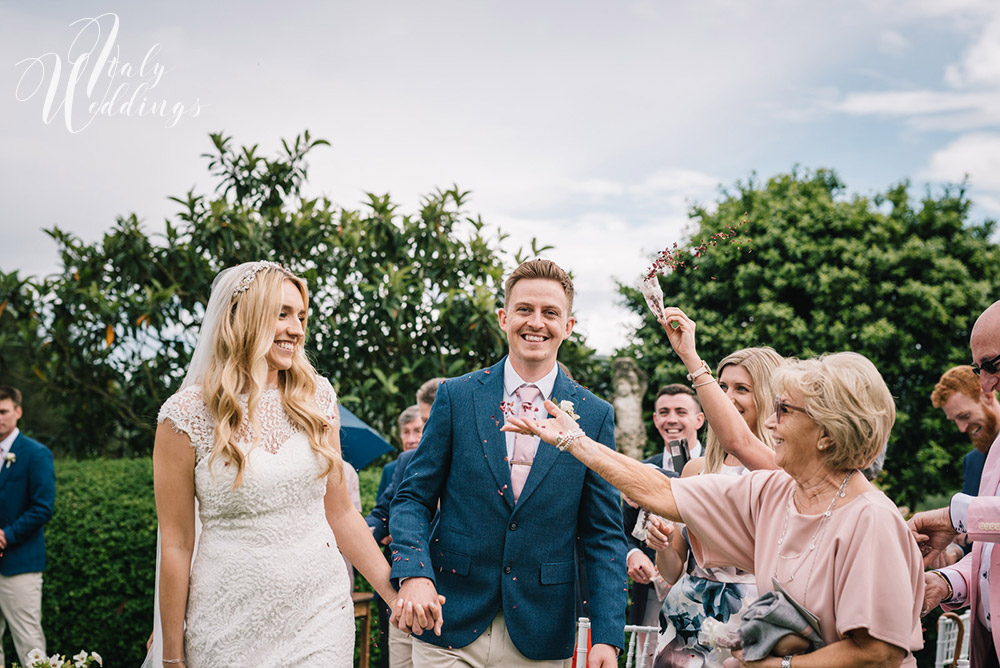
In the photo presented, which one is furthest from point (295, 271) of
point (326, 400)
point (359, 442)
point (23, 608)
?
point (326, 400)

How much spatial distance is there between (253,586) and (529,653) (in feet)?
3.25

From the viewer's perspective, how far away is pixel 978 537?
2.59m

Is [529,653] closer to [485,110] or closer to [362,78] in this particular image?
[485,110]

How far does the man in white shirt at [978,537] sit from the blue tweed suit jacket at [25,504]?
6.34m

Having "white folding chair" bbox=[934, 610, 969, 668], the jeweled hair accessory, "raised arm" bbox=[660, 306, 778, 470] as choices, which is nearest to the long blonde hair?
"raised arm" bbox=[660, 306, 778, 470]

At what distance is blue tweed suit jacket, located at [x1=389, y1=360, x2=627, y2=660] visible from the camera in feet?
9.20

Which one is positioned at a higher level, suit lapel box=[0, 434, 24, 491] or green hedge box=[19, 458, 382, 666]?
suit lapel box=[0, 434, 24, 491]

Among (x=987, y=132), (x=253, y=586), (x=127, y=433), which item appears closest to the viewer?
(x=253, y=586)

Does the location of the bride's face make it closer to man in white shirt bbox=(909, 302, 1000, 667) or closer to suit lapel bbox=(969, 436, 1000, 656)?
man in white shirt bbox=(909, 302, 1000, 667)

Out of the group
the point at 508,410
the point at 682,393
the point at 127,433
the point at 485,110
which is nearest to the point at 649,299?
the point at 508,410

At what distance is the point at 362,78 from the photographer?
667 centimetres

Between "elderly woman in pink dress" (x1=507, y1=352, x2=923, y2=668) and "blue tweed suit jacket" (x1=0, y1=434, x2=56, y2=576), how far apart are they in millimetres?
5507

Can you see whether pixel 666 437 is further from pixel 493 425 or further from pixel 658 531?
pixel 493 425

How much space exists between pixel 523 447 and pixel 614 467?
54 cm
